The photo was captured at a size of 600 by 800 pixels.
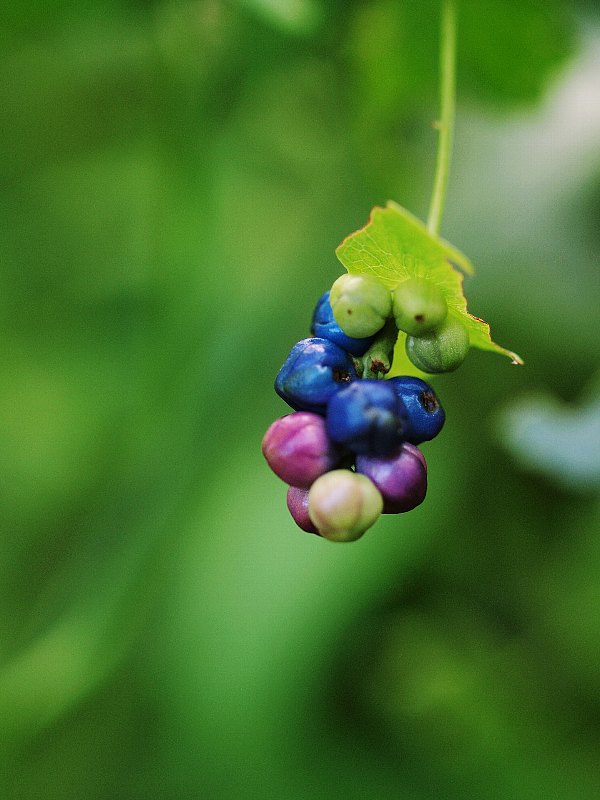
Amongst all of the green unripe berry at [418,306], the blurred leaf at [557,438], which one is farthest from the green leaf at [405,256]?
the blurred leaf at [557,438]

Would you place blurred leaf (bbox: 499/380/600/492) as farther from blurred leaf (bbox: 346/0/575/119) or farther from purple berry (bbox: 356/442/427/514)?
purple berry (bbox: 356/442/427/514)

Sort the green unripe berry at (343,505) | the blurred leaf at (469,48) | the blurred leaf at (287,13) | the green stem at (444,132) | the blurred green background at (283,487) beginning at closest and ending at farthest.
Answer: the green unripe berry at (343,505) < the green stem at (444,132) < the blurred leaf at (287,13) < the blurred leaf at (469,48) < the blurred green background at (283,487)

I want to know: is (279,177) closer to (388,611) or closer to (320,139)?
(320,139)

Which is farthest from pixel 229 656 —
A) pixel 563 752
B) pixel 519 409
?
pixel 519 409

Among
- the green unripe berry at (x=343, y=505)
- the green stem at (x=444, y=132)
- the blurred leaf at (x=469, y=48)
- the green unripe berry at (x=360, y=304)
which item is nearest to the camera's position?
the green unripe berry at (x=343, y=505)

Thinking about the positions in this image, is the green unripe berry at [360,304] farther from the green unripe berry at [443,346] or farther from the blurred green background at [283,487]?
the blurred green background at [283,487]

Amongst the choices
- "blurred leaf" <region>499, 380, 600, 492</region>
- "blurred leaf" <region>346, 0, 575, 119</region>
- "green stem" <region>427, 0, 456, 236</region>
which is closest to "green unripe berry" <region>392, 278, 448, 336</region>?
"green stem" <region>427, 0, 456, 236</region>
